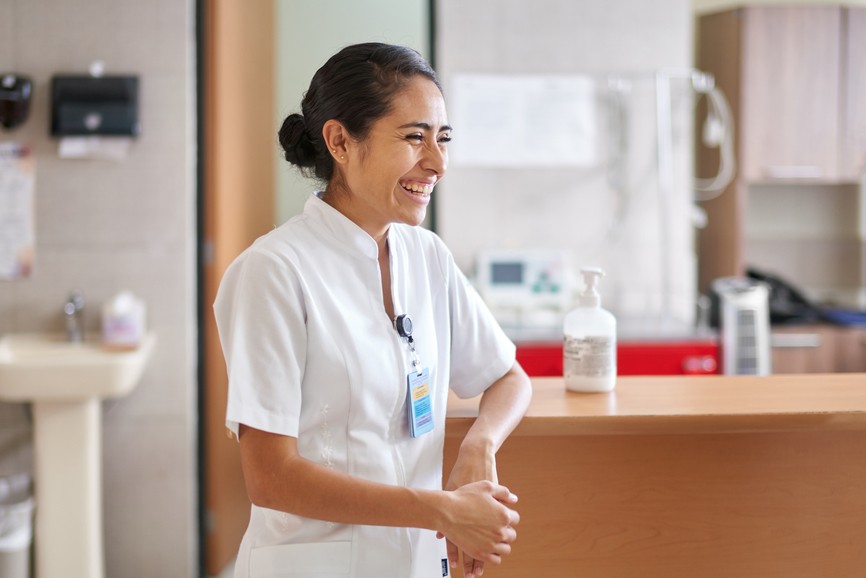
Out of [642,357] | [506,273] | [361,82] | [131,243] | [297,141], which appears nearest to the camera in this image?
[361,82]

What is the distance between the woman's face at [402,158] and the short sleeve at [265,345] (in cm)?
18

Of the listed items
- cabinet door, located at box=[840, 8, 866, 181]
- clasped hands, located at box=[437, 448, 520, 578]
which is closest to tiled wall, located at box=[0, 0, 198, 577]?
clasped hands, located at box=[437, 448, 520, 578]

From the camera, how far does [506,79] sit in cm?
365

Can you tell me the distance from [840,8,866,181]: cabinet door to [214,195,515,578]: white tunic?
2974mm

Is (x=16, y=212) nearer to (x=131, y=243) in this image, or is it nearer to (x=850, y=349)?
(x=131, y=243)

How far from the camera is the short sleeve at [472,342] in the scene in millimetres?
1445

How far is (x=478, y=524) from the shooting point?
117cm

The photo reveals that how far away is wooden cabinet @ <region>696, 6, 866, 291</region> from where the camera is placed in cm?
365

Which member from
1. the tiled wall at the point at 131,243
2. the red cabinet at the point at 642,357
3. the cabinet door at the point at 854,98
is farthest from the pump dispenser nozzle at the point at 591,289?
the cabinet door at the point at 854,98

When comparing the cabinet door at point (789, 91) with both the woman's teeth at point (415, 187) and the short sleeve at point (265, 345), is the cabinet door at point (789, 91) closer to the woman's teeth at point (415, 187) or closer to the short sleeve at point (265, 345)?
the woman's teeth at point (415, 187)

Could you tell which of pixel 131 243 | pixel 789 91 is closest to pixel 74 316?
pixel 131 243

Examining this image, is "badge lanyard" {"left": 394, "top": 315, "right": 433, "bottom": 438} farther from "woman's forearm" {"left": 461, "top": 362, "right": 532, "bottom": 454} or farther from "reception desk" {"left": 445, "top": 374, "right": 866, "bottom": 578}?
"reception desk" {"left": 445, "top": 374, "right": 866, "bottom": 578}

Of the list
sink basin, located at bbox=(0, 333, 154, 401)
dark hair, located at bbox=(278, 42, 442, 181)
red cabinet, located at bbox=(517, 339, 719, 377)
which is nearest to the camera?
dark hair, located at bbox=(278, 42, 442, 181)

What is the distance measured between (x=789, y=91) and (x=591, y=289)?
256 cm
